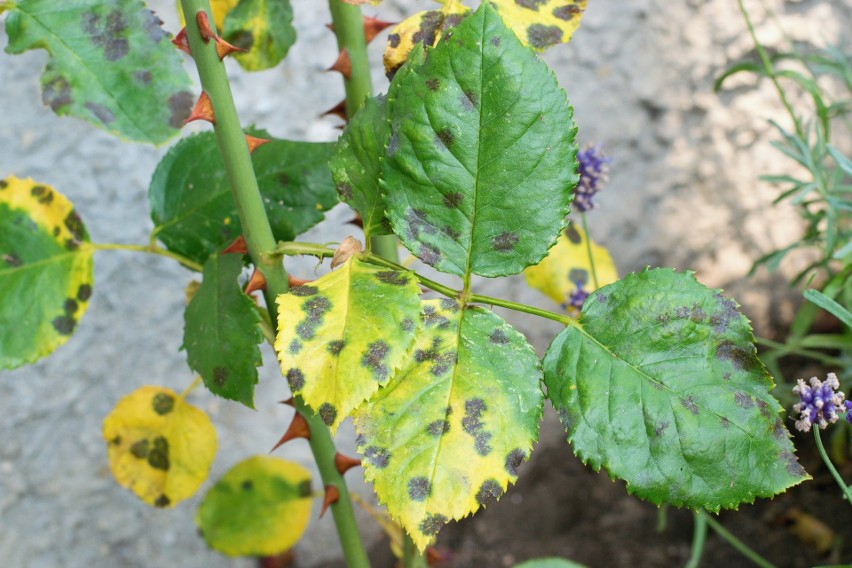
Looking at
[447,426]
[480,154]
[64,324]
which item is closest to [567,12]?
[480,154]

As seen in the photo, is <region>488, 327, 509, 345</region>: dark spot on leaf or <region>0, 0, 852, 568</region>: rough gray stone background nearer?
<region>488, 327, 509, 345</region>: dark spot on leaf

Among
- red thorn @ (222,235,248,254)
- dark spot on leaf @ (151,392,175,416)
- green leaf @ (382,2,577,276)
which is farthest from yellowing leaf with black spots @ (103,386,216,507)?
green leaf @ (382,2,577,276)

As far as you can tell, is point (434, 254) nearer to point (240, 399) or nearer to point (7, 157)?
point (240, 399)

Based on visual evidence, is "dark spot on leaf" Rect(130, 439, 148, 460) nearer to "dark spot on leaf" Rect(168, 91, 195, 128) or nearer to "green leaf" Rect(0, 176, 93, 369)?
"green leaf" Rect(0, 176, 93, 369)

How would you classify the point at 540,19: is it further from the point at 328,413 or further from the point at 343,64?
the point at 328,413

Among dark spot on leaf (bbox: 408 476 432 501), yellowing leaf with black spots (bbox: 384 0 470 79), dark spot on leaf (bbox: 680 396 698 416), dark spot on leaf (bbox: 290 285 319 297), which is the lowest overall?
dark spot on leaf (bbox: 680 396 698 416)

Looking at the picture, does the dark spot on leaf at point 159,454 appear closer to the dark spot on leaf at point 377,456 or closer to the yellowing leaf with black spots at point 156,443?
the yellowing leaf with black spots at point 156,443
